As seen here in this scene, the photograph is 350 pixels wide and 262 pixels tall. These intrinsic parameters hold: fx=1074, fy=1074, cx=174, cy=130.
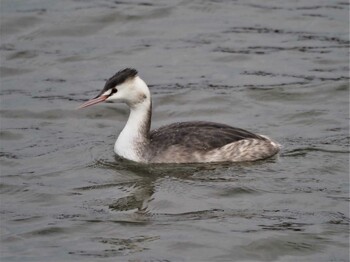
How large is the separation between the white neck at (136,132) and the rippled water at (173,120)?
0.18 m

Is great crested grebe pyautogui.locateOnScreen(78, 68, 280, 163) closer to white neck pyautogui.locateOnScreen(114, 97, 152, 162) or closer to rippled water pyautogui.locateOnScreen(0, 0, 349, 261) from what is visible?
white neck pyautogui.locateOnScreen(114, 97, 152, 162)

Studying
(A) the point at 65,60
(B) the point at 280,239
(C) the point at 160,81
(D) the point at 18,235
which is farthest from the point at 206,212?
(A) the point at 65,60

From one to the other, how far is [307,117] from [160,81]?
2475mm

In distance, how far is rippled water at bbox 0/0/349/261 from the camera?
9.54 metres

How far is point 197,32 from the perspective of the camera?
16656 mm

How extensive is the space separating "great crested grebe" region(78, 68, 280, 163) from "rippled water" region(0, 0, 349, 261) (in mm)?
163

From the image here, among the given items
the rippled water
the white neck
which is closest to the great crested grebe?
the white neck

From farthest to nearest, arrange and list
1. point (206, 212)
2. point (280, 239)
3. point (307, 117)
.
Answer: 1. point (307, 117)
2. point (206, 212)
3. point (280, 239)

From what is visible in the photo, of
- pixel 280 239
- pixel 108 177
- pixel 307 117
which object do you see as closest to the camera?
pixel 280 239

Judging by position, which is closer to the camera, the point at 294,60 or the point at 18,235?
the point at 18,235

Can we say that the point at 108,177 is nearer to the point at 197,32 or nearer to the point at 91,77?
the point at 91,77

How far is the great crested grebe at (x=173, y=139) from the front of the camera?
11.7m

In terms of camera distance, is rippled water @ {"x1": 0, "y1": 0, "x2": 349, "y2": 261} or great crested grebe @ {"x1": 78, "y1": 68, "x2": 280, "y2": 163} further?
great crested grebe @ {"x1": 78, "y1": 68, "x2": 280, "y2": 163}

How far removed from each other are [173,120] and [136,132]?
169 cm
